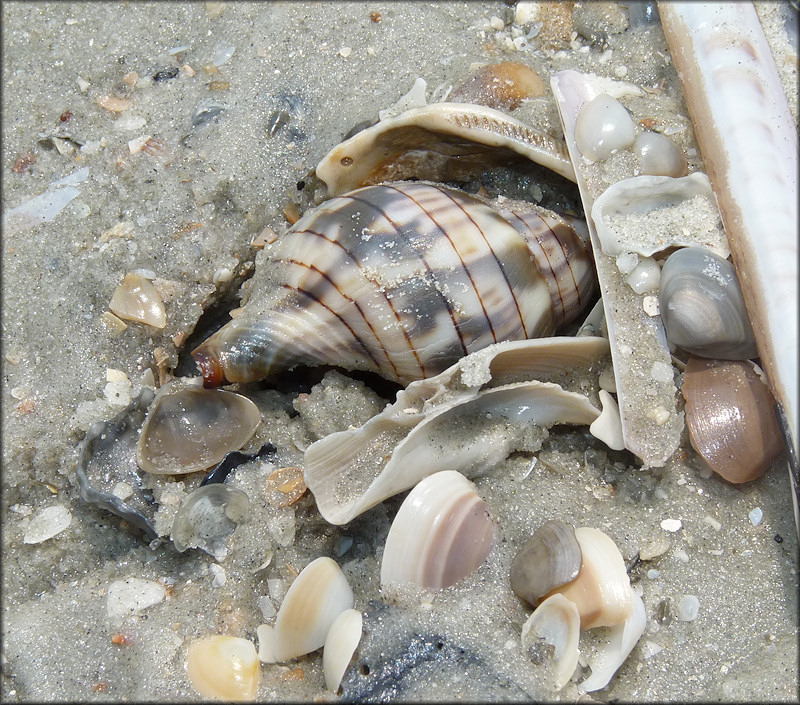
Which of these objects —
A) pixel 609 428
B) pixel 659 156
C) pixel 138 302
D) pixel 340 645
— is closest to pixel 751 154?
pixel 659 156

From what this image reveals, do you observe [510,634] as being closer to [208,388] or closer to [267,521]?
[267,521]

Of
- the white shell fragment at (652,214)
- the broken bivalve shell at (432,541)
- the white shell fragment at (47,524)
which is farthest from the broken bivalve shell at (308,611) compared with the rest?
the white shell fragment at (652,214)

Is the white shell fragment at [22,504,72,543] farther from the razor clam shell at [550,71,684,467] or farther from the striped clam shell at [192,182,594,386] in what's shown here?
the razor clam shell at [550,71,684,467]

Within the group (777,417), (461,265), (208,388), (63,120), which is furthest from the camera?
(63,120)

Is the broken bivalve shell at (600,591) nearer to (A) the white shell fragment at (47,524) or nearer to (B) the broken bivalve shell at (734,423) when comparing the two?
(B) the broken bivalve shell at (734,423)

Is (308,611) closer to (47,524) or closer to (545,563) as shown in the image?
(545,563)

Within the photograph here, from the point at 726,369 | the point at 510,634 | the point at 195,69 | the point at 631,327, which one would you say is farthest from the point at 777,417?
the point at 195,69

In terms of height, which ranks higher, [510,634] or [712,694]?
[510,634]
